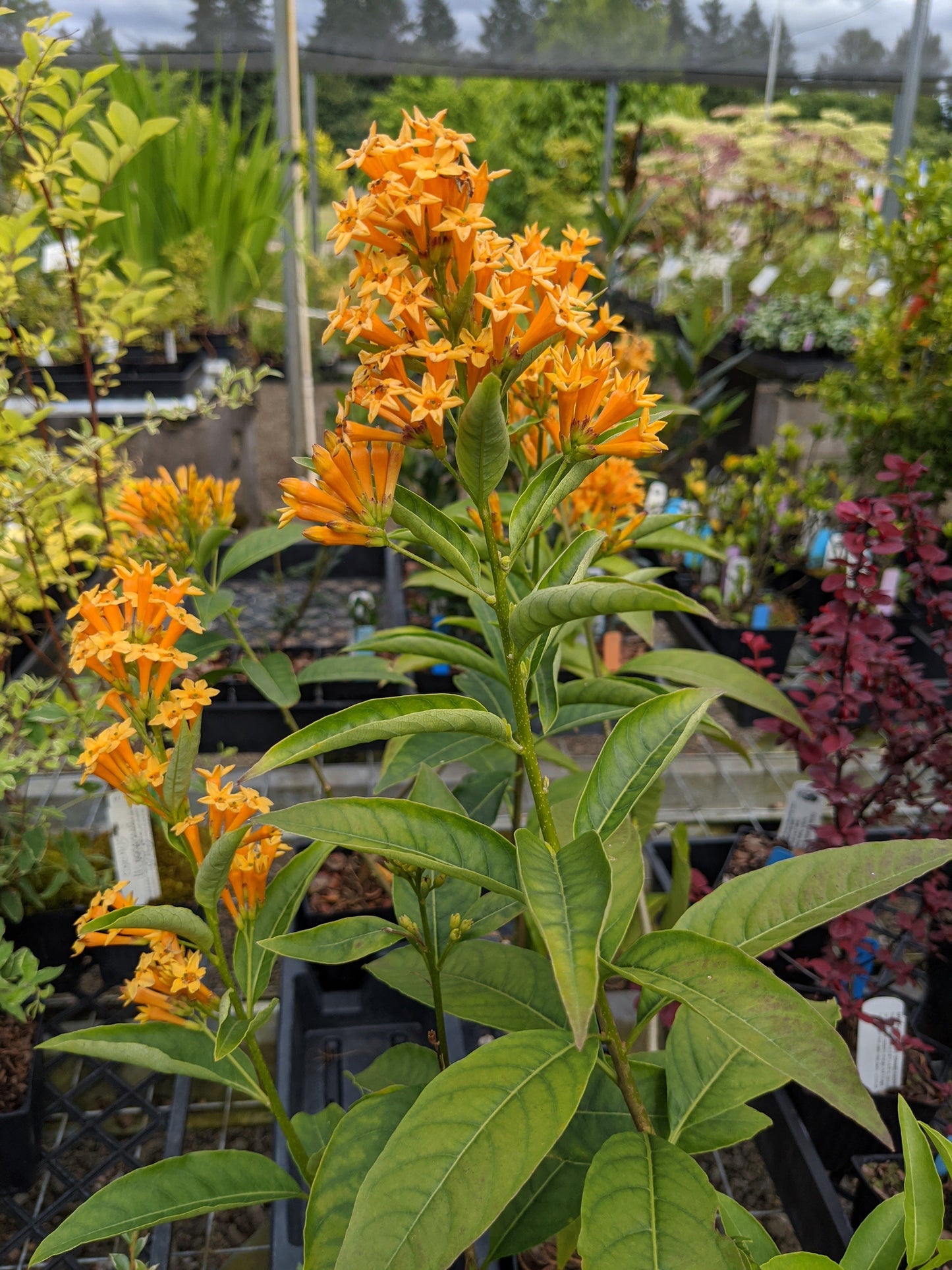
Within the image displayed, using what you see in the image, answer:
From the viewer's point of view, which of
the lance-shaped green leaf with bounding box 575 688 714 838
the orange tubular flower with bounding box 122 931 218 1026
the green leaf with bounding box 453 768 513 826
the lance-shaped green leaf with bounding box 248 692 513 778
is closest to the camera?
the lance-shaped green leaf with bounding box 248 692 513 778

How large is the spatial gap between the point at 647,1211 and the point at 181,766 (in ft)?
1.86

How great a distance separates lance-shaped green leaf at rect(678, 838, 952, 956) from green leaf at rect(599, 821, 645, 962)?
0.05 metres

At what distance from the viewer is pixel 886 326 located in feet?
9.11

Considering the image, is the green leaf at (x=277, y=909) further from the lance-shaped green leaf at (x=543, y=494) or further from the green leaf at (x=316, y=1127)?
the lance-shaped green leaf at (x=543, y=494)

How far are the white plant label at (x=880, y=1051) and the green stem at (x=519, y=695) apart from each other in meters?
0.80

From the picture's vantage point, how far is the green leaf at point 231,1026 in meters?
0.85

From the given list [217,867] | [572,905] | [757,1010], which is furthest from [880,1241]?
[217,867]

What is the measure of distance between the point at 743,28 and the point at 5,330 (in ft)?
14.7

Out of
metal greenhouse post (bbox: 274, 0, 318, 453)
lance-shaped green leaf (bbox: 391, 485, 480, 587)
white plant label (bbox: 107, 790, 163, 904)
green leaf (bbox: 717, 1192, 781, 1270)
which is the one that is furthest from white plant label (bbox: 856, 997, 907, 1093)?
metal greenhouse post (bbox: 274, 0, 318, 453)

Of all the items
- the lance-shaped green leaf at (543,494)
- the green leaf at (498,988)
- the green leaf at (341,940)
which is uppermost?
the lance-shaped green leaf at (543,494)

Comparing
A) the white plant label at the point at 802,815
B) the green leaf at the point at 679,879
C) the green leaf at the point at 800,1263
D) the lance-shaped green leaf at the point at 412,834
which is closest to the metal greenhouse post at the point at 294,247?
the white plant label at the point at 802,815

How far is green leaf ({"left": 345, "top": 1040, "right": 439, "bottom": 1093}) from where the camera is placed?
106cm

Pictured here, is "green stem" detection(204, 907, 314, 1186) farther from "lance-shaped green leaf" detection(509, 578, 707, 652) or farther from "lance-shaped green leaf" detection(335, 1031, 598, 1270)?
"lance-shaped green leaf" detection(509, 578, 707, 652)

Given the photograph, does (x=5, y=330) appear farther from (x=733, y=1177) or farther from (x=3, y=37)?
(x=3, y=37)
